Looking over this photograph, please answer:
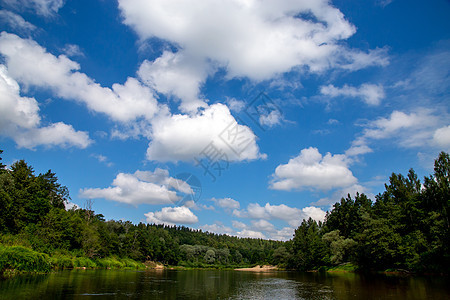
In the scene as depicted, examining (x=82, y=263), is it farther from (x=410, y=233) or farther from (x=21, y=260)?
(x=410, y=233)

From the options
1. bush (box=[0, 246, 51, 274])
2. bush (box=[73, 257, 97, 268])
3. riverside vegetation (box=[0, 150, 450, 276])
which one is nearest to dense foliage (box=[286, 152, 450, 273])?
riverside vegetation (box=[0, 150, 450, 276])

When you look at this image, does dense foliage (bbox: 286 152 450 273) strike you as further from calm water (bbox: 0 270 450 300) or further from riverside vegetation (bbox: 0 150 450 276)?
calm water (bbox: 0 270 450 300)

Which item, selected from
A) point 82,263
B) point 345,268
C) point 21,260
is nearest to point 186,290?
point 21,260

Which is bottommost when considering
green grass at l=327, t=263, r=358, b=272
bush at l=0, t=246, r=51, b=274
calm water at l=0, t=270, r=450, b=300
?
green grass at l=327, t=263, r=358, b=272

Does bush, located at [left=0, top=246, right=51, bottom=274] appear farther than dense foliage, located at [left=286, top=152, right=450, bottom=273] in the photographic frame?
No

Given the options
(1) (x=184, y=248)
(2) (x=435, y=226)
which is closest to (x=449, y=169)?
(2) (x=435, y=226)

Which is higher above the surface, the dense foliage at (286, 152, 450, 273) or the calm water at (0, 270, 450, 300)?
the dense foliage at (286, 152, 450, 273)

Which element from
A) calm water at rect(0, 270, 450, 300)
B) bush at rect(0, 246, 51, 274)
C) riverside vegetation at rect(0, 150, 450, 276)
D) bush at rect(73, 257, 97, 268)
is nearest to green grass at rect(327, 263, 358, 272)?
riverside vegetation at rect(0, 150, 450, 276)

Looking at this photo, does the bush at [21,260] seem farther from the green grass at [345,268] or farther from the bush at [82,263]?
the green grass at [345,268]

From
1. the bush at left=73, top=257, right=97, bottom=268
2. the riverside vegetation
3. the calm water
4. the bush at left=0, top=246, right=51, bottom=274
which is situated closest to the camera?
the calm water

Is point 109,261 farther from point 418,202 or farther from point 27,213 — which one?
point 418,202

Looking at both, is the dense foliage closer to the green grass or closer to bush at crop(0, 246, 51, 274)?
the green grass

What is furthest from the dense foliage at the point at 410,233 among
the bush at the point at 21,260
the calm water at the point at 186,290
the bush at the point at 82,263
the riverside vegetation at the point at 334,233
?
the bush at the point at 82,263

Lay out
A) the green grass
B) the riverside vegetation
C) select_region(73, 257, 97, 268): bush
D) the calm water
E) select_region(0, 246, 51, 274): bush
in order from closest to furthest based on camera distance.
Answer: the calm water → select_region(0, 246, 51, 274): bush → the riverside vegetation → select_region(73, 257, 97, 268): bush → the green grass
